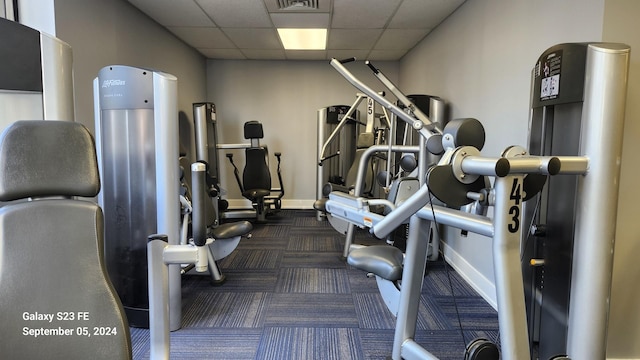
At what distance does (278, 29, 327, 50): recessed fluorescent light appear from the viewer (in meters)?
4.25

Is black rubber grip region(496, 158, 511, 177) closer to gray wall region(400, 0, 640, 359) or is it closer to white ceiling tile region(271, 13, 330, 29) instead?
gray wall region(400, 0, 640, 359)

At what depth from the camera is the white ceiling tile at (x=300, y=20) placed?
3594mm

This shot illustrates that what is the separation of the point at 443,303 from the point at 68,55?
8.72ft

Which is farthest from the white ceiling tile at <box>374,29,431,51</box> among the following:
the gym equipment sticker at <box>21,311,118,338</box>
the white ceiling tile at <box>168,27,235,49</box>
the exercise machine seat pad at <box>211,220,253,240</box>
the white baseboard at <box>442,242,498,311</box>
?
the gym equipment sticker at <box>21,311,118,338</box>

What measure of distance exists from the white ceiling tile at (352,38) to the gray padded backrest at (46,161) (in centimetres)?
349

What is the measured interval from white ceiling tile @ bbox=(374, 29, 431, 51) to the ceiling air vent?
1133 mm

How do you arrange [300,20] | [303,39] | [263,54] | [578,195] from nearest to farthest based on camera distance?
1. [578,195]
2. [300,20]
3. [303,39]
4. [263,54]

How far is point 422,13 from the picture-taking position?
11.5 ft

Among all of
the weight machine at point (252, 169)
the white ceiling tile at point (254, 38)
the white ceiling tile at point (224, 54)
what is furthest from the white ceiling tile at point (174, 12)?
the white ceiling tile at point (224, 54)

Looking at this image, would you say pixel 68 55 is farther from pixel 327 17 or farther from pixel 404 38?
pixel 404 38

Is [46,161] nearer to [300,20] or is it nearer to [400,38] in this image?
[300,20]

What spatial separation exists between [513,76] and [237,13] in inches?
97.1

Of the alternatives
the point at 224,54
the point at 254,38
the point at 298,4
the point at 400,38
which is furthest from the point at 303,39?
the point at 224,54

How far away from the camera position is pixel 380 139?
4500mm
